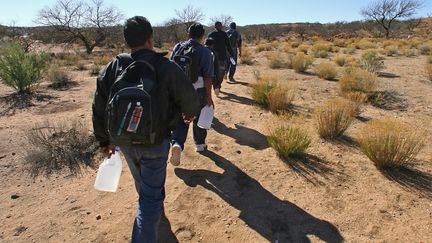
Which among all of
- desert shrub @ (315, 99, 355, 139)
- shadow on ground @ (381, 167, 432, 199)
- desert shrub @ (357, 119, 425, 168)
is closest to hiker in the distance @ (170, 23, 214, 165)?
desert shrub @ (315, 99, 355, 139)

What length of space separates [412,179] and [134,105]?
3411 mm

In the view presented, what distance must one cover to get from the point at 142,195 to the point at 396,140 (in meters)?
3.14

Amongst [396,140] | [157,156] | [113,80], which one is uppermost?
[113,80]

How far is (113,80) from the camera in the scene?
2506 millimetres

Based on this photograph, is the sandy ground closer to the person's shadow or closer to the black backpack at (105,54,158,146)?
the person's shadow

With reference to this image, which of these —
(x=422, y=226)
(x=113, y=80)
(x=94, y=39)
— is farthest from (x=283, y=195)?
(x=94, y=39)

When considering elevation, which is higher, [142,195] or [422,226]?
[142,195]

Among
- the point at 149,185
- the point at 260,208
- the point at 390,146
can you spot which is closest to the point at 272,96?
the point at 390,146

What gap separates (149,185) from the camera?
2586mm

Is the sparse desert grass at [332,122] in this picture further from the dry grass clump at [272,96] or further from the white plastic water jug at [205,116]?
the white plastic water jug at [205,116]

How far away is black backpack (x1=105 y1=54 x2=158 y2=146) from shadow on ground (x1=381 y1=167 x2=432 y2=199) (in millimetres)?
3039

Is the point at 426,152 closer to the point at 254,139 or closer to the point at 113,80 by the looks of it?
the point at 254,139

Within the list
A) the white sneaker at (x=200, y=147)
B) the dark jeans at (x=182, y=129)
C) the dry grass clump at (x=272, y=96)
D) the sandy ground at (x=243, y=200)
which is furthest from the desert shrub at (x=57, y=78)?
the dark jeans at (x=182, y=129)

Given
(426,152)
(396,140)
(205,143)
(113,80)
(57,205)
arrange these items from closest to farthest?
(113,80) < (57,205) < (396,140) < (426,152) < (205,143)
